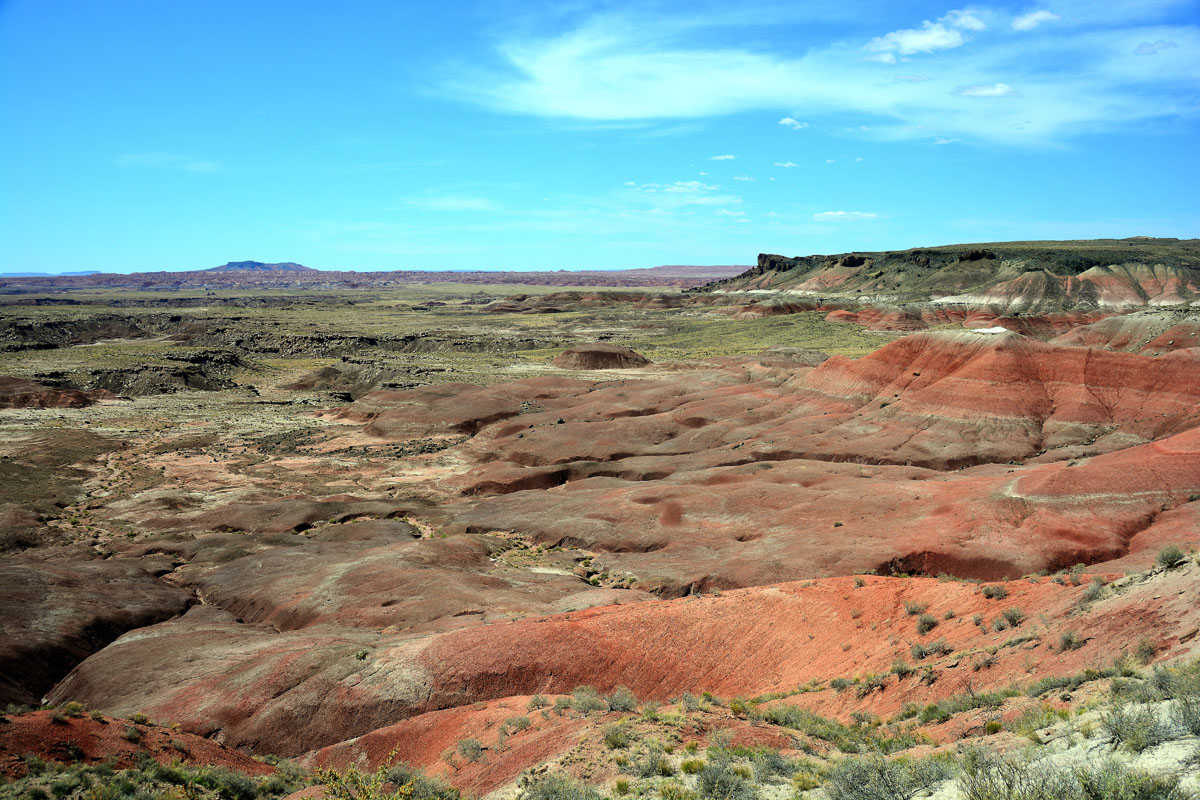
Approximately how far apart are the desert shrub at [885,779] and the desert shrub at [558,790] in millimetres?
3465

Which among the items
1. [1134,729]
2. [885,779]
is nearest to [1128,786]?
[1134,729]

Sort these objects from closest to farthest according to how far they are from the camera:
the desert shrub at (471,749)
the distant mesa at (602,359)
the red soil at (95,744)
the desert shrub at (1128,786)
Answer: the desert shrub at (1128,786) < the red soil at (95,744) < the desert shrub at (471,749) < the distant mesa at (602,359)

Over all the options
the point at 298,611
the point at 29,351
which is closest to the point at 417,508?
the point at 298,611

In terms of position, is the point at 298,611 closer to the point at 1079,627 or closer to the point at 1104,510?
the point at 1079,627

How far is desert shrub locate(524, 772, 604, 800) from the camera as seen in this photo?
10.8 metres

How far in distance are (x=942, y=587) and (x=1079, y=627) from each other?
219 inches

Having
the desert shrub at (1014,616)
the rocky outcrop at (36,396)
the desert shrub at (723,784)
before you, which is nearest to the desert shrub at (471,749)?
the desert shrub at (723,784)

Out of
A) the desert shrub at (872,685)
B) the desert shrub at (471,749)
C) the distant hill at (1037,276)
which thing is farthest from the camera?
the distant hill at (1037,276)

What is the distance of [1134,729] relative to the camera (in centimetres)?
890

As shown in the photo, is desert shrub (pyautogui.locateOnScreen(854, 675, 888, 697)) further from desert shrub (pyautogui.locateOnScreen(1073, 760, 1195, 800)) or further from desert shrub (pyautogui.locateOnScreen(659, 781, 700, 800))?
desert shrub (pyautogui.locateOnScreen(1073, 760, 1195, 800))

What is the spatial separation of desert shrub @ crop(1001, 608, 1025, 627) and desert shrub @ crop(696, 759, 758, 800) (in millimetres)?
8893

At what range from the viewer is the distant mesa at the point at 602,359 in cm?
9862

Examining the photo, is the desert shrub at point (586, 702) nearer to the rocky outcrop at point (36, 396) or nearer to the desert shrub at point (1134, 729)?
the desert shrub at point (1134, 729)

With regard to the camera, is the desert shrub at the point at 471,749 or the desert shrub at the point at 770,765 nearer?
the desert shrub at the point at 770,765
